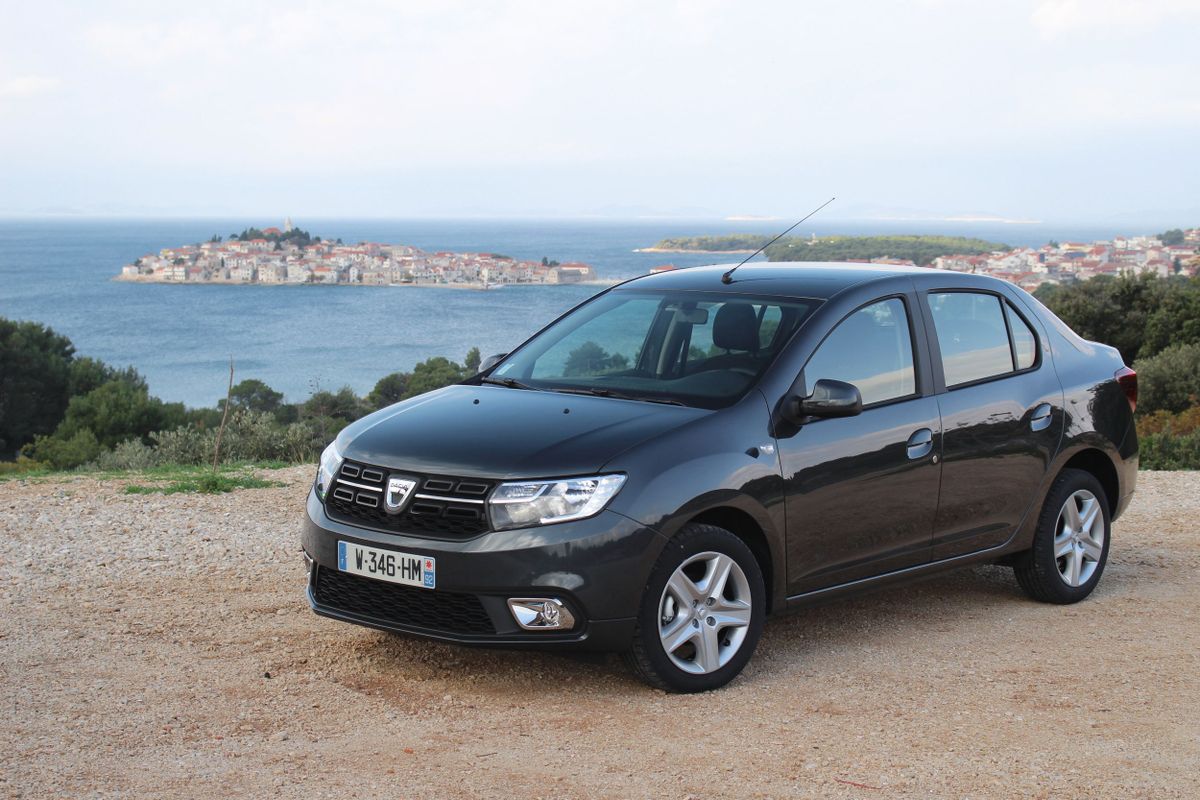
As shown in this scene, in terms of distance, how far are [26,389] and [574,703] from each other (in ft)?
157

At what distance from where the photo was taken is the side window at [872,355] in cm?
552

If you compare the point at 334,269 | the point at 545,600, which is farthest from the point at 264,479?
the point at 334,269

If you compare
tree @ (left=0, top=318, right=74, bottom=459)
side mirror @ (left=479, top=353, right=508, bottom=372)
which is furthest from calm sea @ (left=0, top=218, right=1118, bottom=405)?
side mirror @ (left=479, top=353, right=508, bottom=372)

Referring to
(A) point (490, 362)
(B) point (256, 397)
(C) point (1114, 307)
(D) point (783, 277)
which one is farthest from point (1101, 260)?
(A) point (490, 362)

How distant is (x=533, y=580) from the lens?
4609mm

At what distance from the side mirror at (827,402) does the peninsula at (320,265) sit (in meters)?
102

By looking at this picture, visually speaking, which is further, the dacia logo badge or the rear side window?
the rear side window

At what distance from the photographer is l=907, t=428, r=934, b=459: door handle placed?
18.5 feet

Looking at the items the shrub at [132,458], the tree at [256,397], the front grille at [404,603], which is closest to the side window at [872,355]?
the front grille at [404,603]

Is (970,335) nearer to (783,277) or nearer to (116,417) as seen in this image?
(783,277)

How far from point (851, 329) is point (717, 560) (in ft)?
4.47

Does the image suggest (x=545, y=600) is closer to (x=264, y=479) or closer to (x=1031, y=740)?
(x=1031, y=740)

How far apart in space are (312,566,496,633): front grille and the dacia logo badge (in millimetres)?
295

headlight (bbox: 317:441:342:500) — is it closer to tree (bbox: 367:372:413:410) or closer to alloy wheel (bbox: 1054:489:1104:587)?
alloy wheel (bbox: 1054:489:1104:587)
